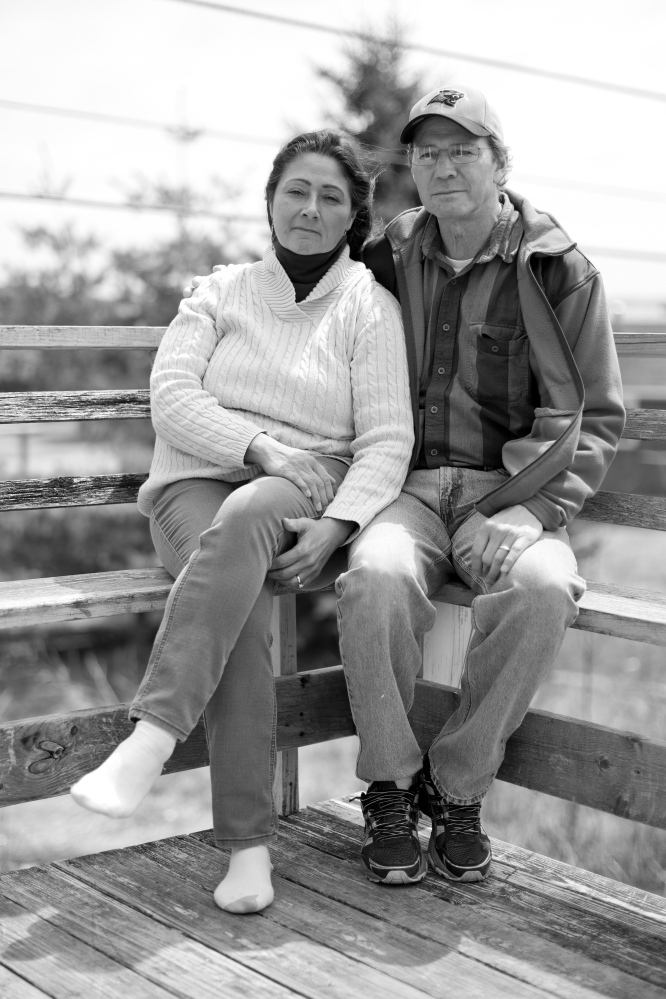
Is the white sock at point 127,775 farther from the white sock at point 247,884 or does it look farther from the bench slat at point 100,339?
the bench slat at point 100,339

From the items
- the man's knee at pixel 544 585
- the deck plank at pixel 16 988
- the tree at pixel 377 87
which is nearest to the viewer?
the deck plank at pixel 16 988

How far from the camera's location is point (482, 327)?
2240mm

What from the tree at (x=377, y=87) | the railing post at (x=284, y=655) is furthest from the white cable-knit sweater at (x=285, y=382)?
the tree at (x=377, y=87)

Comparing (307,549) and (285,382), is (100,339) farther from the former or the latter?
(307,549)

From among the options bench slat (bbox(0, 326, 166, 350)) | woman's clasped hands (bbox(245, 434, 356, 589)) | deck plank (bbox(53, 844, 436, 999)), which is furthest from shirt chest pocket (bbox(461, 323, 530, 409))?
deck plank (bbox(53, 844, 436, 999))

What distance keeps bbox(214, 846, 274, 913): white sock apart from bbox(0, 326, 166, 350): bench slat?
121 cm

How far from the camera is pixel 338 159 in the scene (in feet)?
7.73

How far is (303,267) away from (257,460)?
0.49 metres

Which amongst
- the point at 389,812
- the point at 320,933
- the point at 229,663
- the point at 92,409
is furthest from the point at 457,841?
the point at 92,409

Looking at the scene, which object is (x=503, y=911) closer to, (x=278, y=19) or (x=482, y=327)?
(x=482, y=327)

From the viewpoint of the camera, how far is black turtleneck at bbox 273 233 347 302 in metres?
2.36

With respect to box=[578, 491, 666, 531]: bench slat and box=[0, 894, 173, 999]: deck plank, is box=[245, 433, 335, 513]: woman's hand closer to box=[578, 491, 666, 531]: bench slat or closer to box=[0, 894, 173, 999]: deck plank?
box=[578, 491, 666, 531]: bench slat

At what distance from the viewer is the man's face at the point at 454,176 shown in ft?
7.29

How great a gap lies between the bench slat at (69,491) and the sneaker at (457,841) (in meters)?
0.99
